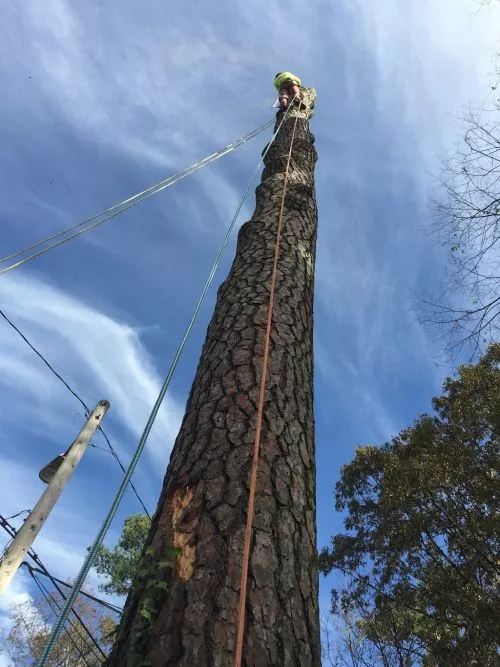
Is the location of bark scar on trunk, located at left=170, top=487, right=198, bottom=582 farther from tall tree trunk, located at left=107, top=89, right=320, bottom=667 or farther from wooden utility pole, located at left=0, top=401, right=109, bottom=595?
wooden utility pole, located at left=0, top=401, right=109, bottom=595

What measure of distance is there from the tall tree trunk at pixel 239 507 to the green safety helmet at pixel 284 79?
15.0 ft

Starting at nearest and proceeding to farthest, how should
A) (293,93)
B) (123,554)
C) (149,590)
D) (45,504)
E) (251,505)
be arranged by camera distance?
(149,590)
(251,505)
(45,504)
(293,93)
(123,554)

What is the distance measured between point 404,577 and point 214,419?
7.58 meters

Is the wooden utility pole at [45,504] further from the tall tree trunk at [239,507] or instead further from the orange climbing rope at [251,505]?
the orange climbing rope at [251,505]

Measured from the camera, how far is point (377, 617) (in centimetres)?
797

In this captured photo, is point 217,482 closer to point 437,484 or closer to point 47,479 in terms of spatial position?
point 47,479

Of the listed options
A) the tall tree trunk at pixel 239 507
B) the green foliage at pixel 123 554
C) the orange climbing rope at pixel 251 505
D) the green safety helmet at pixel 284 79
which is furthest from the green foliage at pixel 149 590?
the green foliage at pixel 123 554

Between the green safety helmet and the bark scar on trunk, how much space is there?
5833 mm

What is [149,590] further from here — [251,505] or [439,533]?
[439,533]

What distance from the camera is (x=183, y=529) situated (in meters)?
1.23

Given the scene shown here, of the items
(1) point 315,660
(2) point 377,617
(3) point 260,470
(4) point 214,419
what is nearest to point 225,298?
(4) point 214,419

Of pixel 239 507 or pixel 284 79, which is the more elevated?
pixel 284 79

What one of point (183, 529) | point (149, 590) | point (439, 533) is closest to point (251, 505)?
point (183, 529)

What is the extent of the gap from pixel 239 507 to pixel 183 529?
0.17m
